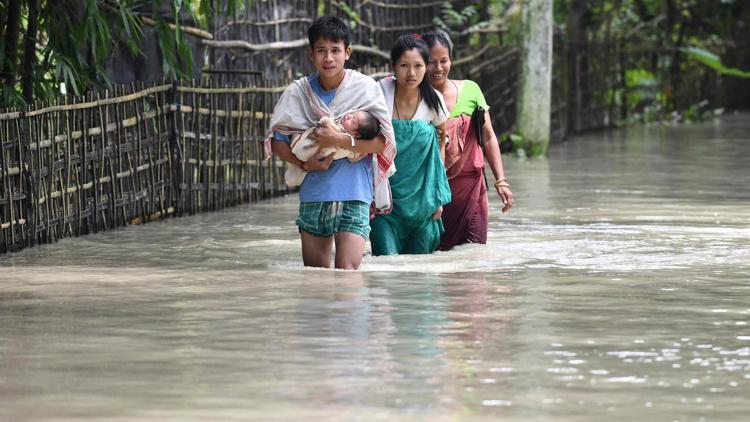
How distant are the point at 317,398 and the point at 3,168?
4.99 m

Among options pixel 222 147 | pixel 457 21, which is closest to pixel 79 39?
pixel 222 147

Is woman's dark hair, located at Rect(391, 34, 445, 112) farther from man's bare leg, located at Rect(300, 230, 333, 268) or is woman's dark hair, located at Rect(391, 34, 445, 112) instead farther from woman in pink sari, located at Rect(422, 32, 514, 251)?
man's bare leg, located at Rect(300, 230, 333, 268)

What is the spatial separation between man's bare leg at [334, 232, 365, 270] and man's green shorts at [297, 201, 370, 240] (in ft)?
0.12

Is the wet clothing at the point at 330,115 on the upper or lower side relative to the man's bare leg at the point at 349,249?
upper

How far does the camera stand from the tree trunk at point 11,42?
36.6 ft

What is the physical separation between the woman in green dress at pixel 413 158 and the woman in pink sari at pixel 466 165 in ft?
1.08

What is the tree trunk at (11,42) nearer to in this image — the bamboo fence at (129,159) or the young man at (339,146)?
the bamboo fence at (129,159)

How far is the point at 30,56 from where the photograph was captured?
37.8ft

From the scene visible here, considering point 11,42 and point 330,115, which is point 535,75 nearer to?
→ point 11,42

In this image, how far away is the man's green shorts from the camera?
26.3 feet

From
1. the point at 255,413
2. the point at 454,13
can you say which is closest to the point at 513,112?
the point at 454,13

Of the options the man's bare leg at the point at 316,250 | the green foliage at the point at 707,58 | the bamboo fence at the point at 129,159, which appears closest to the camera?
the man's bare leg at the point at 316,250

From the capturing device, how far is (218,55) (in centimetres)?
1582

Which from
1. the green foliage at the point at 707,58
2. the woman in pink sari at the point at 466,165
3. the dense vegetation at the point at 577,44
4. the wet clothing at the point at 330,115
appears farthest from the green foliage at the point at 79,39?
the green foliage at the point at 707,58
